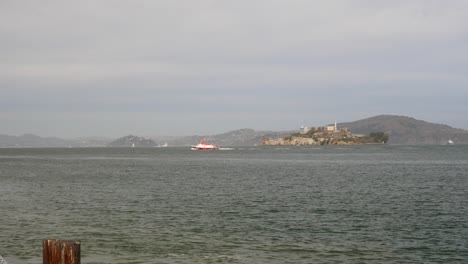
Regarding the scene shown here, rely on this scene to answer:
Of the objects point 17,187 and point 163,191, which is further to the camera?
point 17,187

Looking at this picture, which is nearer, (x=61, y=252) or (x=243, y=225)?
(x=61, y=252)

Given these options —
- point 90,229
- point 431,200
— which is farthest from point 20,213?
point 431,200

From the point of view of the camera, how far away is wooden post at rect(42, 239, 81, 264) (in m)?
13.1

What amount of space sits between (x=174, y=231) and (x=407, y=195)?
30594 millimetres

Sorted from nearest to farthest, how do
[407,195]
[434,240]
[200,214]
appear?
[434,240] < [200,214] < [407,195]

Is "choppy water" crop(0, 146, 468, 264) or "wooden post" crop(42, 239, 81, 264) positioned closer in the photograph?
"wooden post" crop(42, 239, 81, 264)

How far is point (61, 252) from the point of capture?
1327 centimetres

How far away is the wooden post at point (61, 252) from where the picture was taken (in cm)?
1313

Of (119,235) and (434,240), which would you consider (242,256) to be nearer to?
(119,235)

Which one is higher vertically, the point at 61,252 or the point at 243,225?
the point at 61,252

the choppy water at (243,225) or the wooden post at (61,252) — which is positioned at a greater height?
the wooden post at (61,252)

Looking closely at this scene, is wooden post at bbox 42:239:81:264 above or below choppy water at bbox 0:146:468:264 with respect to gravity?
above

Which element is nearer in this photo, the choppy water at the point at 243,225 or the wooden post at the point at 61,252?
the wooden post at the point at 61,252

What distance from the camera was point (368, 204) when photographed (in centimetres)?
4816
